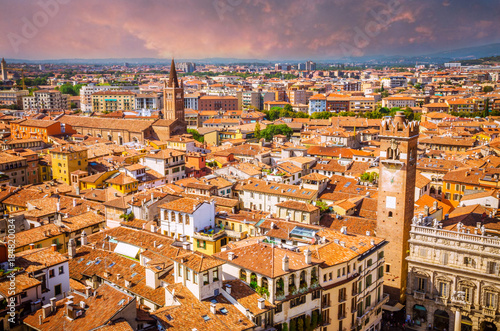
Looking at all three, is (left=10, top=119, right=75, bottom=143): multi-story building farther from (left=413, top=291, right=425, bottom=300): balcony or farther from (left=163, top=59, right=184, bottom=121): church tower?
(left=413, top=291, right=425, bottom=300): balcony

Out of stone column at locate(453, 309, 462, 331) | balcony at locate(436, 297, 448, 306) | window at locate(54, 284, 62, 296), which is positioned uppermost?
window at locate(54, 284, 62, 296)

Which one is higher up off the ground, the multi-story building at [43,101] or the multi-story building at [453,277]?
the multi-story building at [43,101]

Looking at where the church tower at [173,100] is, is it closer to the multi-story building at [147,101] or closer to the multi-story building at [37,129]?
the multi-story building at [37,129]

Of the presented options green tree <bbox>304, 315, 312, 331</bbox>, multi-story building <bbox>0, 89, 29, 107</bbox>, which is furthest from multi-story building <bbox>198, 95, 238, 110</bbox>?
green tree <bbox>304, 315, 312, 331</bbox>

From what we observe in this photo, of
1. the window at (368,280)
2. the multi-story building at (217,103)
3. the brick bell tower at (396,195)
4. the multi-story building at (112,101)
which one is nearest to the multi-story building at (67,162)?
the brick bell tower at (396,195)

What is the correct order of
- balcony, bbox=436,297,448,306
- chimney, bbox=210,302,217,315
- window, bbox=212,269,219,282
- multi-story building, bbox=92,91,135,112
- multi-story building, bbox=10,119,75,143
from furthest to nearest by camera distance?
multi-story building, bbox=92,91,135,112
multi-story building, bbox=10,119,75,143
balcony, bbox=436,297,448,306
window, bbox=212,269,219,282
chimney, bbox=210,302,217,315

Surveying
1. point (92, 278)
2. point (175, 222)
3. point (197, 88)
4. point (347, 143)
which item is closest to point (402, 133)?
point (175, 222)
